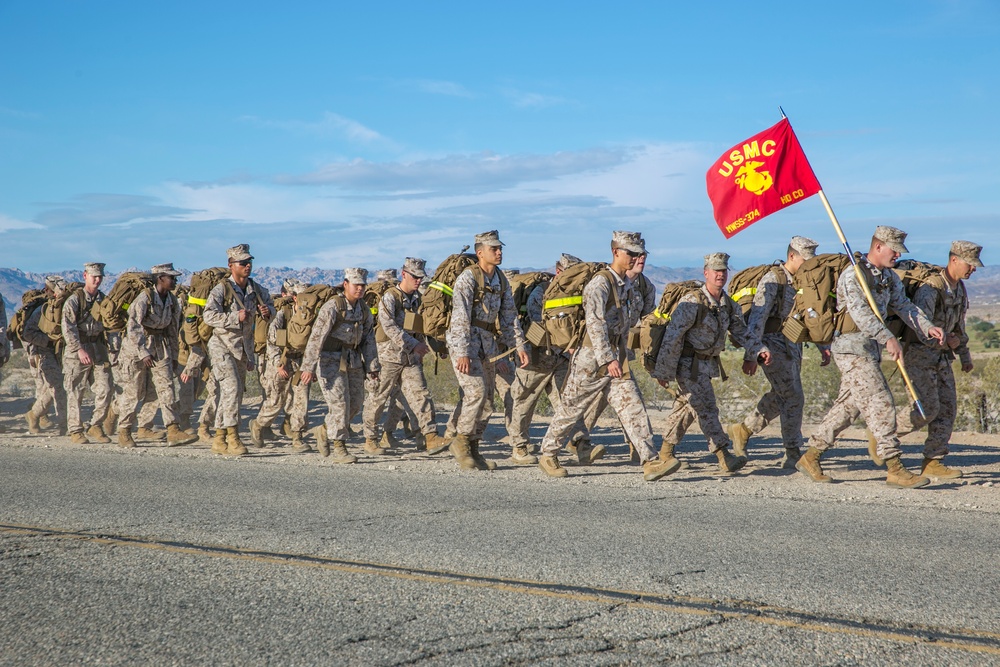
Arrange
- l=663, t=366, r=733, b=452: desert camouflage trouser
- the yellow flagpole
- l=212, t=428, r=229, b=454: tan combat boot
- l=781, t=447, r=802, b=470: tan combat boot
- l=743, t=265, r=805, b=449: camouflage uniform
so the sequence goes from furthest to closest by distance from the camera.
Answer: l=212, t=428, r=229, b=454: tan combat boot < l=781, t=447, r=802, b=470: tan combat boot < l=743, t=265, r=805, b=449: camouflage uniform < l=663, t=366, r=733, b=452: desert camouflage trouser < the yellow flagpole

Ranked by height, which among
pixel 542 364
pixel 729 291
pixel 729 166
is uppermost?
pixel 729 166

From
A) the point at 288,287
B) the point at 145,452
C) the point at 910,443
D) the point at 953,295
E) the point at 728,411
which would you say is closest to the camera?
the point at 953,295

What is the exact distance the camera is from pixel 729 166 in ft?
35.7

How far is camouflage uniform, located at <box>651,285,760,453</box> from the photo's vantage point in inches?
400

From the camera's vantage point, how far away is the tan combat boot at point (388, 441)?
13277 mm

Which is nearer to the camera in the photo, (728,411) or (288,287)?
(288,287)

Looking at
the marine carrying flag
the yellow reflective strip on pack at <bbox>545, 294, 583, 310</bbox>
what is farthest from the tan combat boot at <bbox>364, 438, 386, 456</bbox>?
the marine carrying flag

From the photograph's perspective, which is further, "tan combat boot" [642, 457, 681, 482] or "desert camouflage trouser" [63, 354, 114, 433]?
"desert camouflage trouser" [63, 354, 114, 433]

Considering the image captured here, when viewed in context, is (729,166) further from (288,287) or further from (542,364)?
(288,287)

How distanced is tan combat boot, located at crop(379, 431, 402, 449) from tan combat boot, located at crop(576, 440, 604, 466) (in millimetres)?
2865

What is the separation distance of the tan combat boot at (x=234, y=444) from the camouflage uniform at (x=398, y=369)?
60.7 inches

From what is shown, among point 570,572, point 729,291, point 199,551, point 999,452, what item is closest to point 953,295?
point 729,291

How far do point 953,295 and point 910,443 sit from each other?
188 inches

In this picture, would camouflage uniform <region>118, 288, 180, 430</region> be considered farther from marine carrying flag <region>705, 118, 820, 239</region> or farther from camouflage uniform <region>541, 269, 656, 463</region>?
marine carrying flag <region>705, 118, 820, 239</region>
